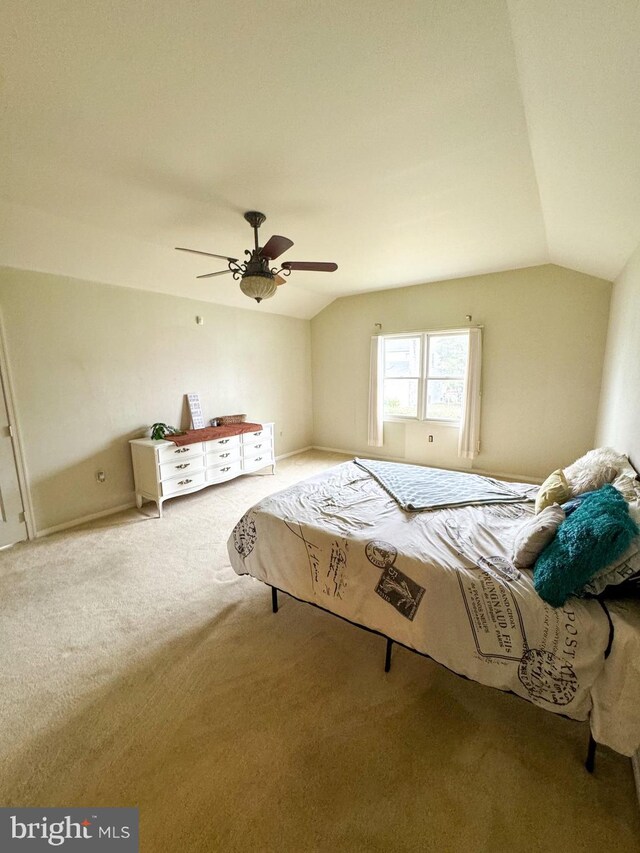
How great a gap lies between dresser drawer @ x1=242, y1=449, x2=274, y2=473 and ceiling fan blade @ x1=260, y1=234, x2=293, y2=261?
105 inches

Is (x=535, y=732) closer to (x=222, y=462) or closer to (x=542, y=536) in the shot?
(x=542, y=536)

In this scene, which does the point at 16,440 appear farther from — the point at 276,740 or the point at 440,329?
the point at 440,329

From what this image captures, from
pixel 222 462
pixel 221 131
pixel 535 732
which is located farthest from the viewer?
pixel 222 462

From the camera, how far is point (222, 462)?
408 centimetres

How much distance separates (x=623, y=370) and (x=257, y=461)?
3926 mm

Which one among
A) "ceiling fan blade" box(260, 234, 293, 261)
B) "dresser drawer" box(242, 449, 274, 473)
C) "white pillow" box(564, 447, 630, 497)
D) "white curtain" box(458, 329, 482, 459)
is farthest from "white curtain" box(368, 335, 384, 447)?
"white pillow" box(564, 447, 630, 497)

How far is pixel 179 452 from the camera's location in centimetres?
360

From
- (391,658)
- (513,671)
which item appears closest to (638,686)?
(513,671)

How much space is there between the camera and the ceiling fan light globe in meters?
2.48

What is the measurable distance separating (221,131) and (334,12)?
2.62 feet

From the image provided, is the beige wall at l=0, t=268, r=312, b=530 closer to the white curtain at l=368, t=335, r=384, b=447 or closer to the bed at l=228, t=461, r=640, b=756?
the white curtain at l=368, t=335, r=384, b=447

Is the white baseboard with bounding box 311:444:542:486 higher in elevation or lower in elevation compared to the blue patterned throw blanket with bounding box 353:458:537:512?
lower

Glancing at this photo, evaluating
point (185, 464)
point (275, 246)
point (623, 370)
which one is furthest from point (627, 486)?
point (185, 464)

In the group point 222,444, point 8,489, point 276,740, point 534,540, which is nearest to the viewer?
point 276,740
